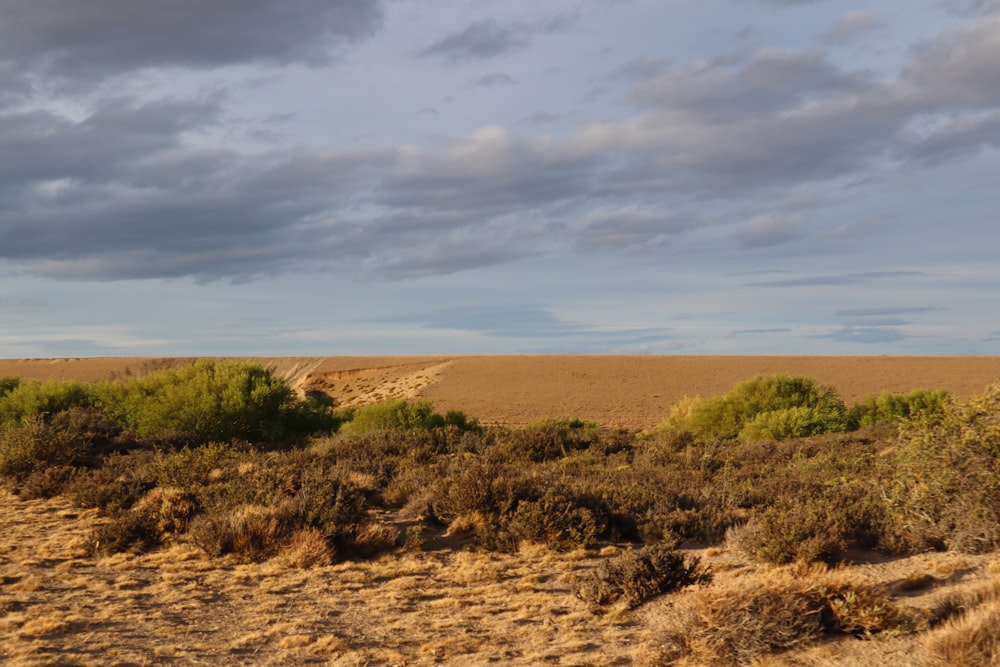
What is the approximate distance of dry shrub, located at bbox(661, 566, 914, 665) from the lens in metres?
6.07

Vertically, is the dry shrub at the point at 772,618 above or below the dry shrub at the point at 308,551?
above

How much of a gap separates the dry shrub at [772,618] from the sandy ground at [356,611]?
0.14 meters

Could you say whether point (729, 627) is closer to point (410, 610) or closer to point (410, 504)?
point (410, 610)

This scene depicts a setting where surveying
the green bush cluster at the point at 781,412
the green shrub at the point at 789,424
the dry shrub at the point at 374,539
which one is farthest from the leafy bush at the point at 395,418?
the dry shrub at the point at 374,539

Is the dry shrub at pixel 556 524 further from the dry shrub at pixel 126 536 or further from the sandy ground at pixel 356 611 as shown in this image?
the dry shrub at pixel 126 536

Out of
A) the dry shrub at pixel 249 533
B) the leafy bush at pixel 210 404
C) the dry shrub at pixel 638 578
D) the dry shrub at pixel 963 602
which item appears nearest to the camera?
the dry shrub at pixel 963 602

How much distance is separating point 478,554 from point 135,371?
98.4m

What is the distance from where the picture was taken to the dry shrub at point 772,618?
6.07m

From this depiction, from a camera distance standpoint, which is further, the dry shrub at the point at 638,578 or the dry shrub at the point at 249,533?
the dry shrub at the point at 249,533

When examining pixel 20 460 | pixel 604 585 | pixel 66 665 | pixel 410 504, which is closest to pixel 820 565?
pixel 604 585

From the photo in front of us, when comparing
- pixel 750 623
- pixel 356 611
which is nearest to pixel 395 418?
pixel 356 611

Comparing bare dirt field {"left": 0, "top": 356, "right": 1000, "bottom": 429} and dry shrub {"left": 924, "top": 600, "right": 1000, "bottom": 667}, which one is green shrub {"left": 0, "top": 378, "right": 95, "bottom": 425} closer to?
bare dirt field {"left": 0, "top": 356, "right": 1000, "bottom": 429}

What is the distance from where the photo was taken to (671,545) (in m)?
8.53

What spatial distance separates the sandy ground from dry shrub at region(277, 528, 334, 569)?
168 mm
